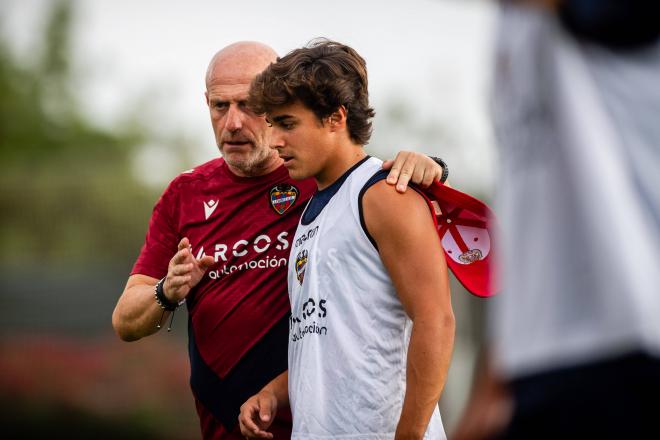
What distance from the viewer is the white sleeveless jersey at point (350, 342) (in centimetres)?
318

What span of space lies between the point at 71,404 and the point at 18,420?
0.66m

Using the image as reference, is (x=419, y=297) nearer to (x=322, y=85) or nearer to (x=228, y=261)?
(x=322, y=85)

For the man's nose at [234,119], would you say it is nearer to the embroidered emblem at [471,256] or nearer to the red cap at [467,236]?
the red cap at [467,236]

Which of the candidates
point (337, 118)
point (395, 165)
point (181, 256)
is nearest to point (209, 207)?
point (181, 256)

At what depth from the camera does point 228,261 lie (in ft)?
13.0

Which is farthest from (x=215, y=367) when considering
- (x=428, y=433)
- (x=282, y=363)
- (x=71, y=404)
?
(x=71, y=404)

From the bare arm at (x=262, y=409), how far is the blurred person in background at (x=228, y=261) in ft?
0.48

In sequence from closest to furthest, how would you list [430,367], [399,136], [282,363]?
[430,367]
[282,363]
[399,136]

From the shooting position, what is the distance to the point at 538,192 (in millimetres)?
1828

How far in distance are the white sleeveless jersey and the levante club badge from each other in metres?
0.69

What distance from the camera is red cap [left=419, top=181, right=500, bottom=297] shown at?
3.39 metres

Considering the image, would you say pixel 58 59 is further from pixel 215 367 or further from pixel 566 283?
pixel 566 283

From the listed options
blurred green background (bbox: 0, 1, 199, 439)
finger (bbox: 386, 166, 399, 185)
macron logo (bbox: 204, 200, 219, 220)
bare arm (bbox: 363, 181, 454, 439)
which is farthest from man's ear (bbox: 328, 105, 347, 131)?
blurred green background (bbox: 0, 1, 199, 439)

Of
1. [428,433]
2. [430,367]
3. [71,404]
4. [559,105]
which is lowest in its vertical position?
[71,404]
